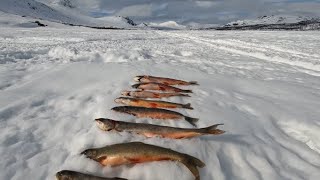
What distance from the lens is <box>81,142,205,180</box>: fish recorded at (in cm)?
418

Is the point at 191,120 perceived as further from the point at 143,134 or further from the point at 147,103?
the point at 143,134

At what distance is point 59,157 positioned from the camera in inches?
187

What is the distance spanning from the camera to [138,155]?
13.7ft

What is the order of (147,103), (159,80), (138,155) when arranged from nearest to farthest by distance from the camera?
(138,155), (147,103), (159,80)

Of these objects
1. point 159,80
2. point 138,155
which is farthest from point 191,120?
point 159,80

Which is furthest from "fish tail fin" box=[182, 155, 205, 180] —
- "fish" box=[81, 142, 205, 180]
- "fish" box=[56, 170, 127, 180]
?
"fish" box=[56, 170, 127, 180]

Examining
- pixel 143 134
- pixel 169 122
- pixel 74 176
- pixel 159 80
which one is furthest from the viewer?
pixel 159 80

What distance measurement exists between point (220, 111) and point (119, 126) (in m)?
2.47

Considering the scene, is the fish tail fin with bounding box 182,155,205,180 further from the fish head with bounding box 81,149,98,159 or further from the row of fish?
the fish head with bounding box 81,149,98,159

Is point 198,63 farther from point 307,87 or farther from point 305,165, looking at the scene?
point 305,165

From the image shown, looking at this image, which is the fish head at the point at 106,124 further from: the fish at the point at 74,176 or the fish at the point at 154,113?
the fish at the point at 74,176

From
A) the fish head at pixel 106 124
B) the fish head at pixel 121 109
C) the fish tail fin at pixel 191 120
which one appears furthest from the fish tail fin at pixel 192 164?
the fish head at pixel 121 109

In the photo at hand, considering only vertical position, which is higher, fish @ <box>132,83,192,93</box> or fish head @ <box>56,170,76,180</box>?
fish @ <box>132,83,192,93</box>

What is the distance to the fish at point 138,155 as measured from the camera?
13.7ft
